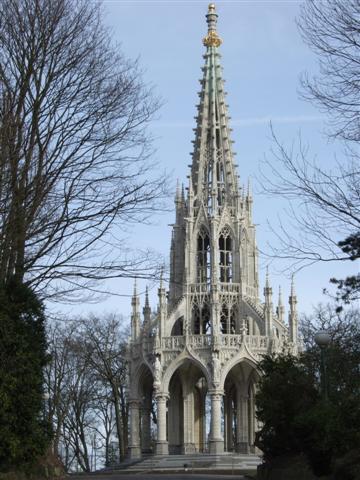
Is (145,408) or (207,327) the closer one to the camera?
(207,327)

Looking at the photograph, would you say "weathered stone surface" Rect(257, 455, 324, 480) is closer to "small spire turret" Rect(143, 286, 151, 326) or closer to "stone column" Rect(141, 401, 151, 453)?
"small spire turret" Rect(143, 286, 151, 326)

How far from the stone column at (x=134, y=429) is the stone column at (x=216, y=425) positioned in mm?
5534

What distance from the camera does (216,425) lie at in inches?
2148

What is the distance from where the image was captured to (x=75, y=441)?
63.5 metres

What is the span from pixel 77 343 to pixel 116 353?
3090 mm

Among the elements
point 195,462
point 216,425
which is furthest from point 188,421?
point 195,462

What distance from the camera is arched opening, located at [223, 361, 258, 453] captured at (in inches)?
2233

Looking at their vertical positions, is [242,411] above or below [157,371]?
below

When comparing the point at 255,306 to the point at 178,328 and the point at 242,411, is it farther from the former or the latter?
the point at 242,411

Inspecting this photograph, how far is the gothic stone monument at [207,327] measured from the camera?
55750 mm

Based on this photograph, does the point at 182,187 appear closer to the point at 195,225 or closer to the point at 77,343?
the point at 195,225

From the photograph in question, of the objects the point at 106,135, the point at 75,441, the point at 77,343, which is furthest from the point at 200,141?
the point at 106,135

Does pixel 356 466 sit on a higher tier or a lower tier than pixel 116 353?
lower

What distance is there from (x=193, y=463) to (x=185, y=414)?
18.2 ft
